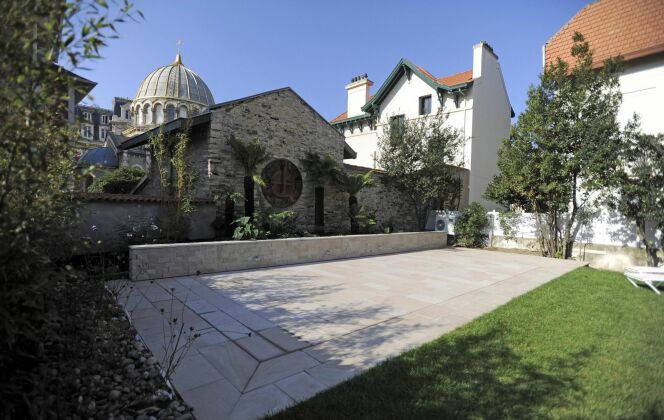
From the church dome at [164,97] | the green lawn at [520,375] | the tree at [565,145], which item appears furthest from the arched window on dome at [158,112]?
the green lawn at [520,375]

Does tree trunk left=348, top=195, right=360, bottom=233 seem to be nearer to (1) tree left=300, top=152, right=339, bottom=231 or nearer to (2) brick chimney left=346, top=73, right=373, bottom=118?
(1) tree left=300, top=152, right=339, bottom=231

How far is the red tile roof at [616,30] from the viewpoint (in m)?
11.6

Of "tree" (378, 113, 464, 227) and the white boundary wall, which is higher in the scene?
"tree" (378, 113, 464, 227)

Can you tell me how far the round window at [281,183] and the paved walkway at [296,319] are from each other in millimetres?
3620

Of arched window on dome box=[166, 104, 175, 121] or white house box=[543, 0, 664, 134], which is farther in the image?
arched window on dome box=[166, 104, 175, 121]

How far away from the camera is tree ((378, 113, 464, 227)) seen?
46.6 feet

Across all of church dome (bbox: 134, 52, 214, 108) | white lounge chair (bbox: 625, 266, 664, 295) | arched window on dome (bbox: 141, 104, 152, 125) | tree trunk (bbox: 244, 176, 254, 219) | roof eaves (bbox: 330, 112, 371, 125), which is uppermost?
church dome (bbox: 134, 52, 214, 108)

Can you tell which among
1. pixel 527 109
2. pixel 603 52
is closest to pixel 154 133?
pixel 527 109

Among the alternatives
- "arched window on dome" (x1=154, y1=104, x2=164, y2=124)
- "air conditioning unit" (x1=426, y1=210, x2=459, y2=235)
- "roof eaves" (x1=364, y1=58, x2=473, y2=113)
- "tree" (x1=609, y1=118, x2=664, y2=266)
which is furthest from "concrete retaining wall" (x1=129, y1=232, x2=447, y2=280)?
"arched window on dome" (x1=154, y1=104, x2=164, y2=124)

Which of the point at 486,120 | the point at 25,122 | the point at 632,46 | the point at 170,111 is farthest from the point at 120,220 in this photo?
the point at 170,111

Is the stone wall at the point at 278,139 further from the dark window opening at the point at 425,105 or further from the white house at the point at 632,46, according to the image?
the white house at the point at 632,46

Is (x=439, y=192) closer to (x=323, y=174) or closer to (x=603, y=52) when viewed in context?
(x=323, y=174)

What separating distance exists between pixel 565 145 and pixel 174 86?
39.6m

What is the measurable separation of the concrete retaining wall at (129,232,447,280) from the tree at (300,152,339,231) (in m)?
2.30
